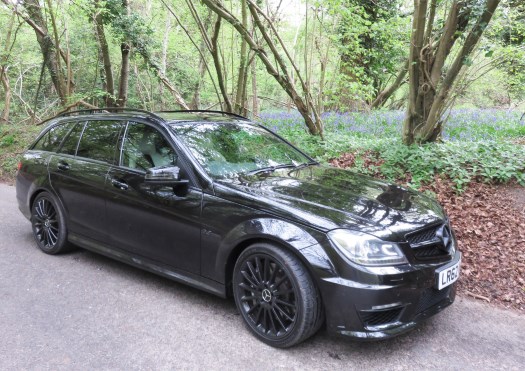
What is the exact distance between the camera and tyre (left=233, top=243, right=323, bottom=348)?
288 cm

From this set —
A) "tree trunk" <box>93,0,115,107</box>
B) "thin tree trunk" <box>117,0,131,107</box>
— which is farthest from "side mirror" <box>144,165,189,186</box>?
"thin tree trunk" <box>117,0,131,107</box>

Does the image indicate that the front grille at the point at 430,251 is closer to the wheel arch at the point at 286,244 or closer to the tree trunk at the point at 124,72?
the wheel arch at the point at 286,244

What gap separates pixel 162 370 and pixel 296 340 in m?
0.95

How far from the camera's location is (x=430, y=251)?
3.06 m

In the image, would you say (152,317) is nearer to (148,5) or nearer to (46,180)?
(46,180)

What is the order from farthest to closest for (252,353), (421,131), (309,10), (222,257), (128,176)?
(309,10), (421,131), (128,176), (222,257), (252,353)

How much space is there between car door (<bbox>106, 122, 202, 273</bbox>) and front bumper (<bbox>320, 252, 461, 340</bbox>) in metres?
1.29

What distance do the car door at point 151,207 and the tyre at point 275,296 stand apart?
1.78 ft

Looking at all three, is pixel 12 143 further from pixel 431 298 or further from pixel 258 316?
pixel 431 298

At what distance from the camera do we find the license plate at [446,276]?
2963mm

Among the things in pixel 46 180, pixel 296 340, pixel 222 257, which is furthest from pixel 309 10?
pixel 296 340

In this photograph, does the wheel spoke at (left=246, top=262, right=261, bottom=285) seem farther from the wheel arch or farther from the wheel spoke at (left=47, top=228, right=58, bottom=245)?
the wheel spoke at (left=47, top=228, right=58, bottom=245)

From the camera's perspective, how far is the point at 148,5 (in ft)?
59.8

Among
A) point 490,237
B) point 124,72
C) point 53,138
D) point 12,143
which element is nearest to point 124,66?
point 124,72
